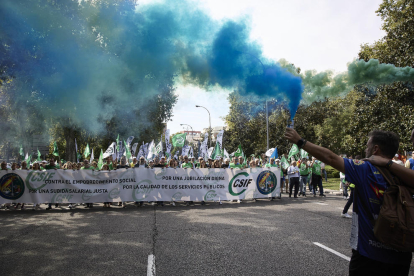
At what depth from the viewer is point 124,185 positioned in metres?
10.9

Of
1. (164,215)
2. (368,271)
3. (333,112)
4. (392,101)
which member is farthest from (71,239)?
(333,112)

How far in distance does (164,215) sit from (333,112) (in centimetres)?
3319

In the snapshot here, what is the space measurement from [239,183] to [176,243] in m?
6.68

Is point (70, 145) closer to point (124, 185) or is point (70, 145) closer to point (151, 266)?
point (124, 185)

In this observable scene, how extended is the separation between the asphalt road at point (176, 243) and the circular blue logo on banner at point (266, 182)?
3.13 meters

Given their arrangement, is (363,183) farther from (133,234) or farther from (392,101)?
(392,101)

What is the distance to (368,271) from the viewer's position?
2326mm

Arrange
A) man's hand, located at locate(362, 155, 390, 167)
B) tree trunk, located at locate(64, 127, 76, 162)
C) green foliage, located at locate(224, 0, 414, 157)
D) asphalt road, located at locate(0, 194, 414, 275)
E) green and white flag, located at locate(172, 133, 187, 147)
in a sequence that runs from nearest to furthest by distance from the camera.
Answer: man's hand, located at locate(362, 155, 390, 167) < asphalt road, located at locate(0, 194, 414, 275) < green foliage, located at locate(224, 0, 414, 157) < green and white flag, located at locate(172, 133, 187, 147) < tree trunk, located at locate(64, 127, 76, 162)

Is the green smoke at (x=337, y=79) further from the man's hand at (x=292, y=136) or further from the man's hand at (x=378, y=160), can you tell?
the man's hand at (x=378, y=160)

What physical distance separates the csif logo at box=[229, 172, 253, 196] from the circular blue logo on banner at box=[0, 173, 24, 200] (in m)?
7.65

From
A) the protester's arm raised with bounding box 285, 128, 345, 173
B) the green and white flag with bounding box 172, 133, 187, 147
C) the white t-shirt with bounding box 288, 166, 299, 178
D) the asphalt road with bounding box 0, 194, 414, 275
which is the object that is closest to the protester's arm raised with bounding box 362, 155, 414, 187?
the protester's arm raised with bounding box 285, 128, 345, 173

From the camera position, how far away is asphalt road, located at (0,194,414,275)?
4352 mm

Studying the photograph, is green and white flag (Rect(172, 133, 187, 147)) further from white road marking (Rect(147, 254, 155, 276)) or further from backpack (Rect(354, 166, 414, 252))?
backpack (Rect(354, 166, 414, 252))

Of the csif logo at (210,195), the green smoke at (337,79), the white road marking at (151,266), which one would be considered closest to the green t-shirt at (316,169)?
the csif logo at (210,195)
